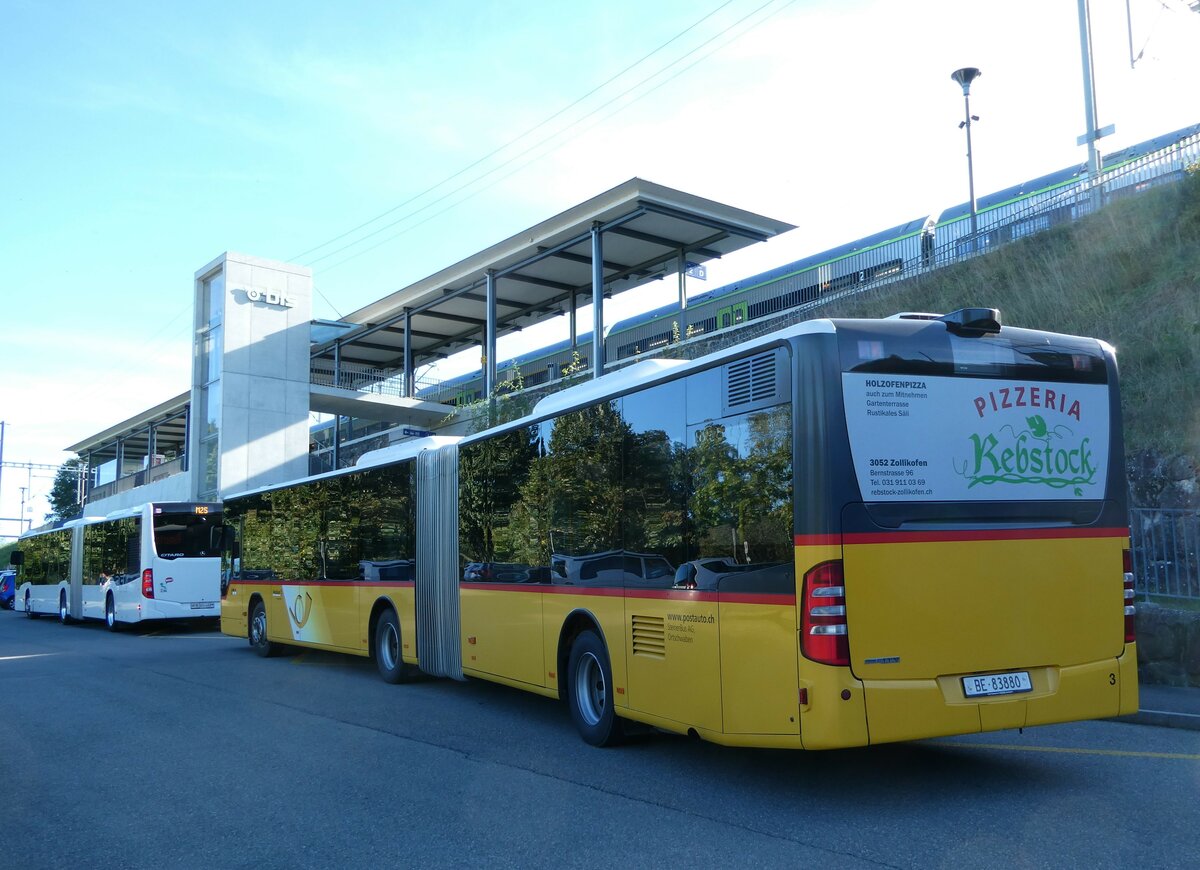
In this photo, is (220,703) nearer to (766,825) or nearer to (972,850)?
(766,825)

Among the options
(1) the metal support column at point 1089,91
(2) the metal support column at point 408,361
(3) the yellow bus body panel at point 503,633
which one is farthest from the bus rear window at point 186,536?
(1) the metal support column at point 1089,91

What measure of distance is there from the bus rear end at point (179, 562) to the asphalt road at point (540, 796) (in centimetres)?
1257

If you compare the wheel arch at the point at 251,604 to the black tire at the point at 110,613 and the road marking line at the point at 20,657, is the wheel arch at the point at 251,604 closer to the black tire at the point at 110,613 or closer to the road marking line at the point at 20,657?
the road marking line at the point at 20,657

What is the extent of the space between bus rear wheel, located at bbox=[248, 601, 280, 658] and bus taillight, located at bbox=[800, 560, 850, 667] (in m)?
12.5

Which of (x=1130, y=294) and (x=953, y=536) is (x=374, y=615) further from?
(x=1130, y=294)

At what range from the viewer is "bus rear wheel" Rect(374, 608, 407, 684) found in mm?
12359

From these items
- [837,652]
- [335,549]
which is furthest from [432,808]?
[335,549]

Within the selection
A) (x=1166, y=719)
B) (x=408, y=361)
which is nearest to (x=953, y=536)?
(x=1166, y=719)

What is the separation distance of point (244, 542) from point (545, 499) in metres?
9.73

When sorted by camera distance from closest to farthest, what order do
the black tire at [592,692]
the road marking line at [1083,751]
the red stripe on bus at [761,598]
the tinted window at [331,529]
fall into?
the red stripe on bus at [761,598], the road marking line at [1083,751], the black tire at [592,692], the tinted window at [331,529]

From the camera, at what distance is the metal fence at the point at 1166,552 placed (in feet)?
33.7

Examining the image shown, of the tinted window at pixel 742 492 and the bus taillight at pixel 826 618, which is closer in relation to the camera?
the bus taillight at pixel 826 618

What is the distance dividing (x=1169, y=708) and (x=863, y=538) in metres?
4.69

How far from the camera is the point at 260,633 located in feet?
53.9
